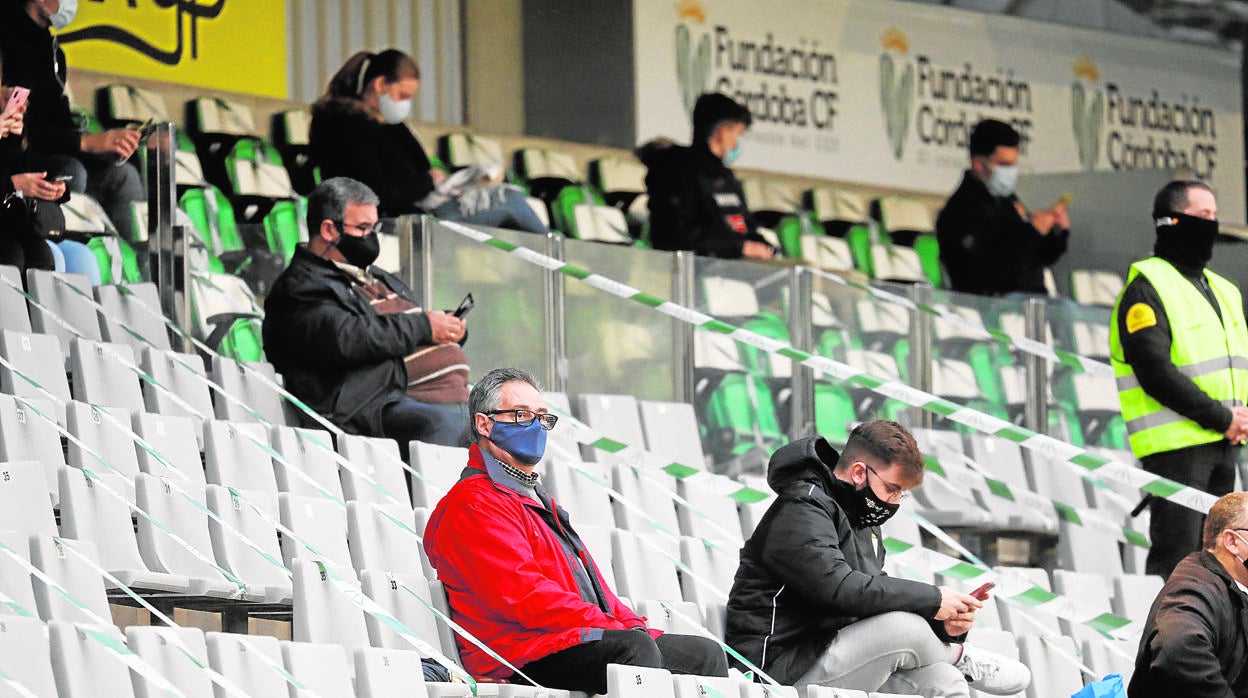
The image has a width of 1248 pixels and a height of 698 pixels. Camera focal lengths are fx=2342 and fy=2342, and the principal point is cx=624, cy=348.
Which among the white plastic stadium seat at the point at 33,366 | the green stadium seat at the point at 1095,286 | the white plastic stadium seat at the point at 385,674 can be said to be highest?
the white plastic stadium seat at the point at 33,366

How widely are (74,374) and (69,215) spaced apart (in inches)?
37.9

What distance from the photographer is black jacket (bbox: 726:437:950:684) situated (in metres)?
5.64

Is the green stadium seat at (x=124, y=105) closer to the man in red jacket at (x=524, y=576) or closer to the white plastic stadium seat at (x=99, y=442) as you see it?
the white plastic stadium seat at (x=99, y=442)

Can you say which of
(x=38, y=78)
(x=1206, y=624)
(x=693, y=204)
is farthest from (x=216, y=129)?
(x=1206, y=624)

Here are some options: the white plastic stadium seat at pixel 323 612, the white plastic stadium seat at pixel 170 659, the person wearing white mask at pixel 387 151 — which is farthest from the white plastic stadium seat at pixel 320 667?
the person wearing white mask at pixel 387 151

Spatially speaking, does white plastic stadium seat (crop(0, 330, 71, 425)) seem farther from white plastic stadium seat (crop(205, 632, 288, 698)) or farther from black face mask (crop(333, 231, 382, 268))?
white plastic stadium seat (crop(205, 632, 288, 698))

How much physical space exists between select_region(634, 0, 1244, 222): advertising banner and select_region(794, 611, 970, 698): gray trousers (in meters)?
7.21

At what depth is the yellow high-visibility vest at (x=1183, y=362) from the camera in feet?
24.8

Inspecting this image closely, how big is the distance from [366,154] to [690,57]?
14.8 ft

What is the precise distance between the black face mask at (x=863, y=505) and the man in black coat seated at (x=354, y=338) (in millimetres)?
1816

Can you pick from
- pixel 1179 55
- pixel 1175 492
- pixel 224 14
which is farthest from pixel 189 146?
pixel 1179 55

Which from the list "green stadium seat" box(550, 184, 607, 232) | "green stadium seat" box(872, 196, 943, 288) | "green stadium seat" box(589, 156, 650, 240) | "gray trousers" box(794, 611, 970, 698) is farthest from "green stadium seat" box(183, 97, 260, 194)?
"gray trousers" box(794, 611, 970, 698)

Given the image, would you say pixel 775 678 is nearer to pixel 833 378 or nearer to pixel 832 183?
pixel 833 378

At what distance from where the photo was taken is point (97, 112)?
34.1 ft
